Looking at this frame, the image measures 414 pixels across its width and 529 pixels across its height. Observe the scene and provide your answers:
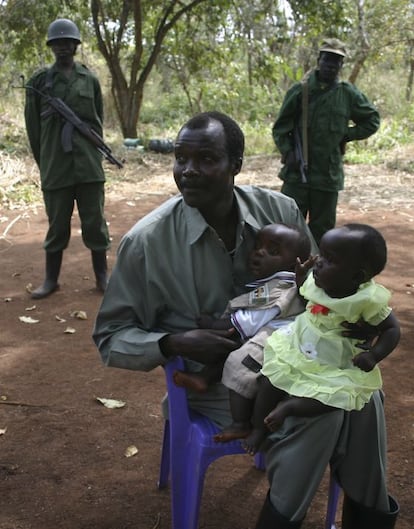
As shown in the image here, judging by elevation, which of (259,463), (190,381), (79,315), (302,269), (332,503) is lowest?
(79,315)

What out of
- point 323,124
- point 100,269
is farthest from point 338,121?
point 100,269

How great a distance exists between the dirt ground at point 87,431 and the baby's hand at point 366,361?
98cm

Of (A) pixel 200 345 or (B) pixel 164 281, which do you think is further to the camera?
(B) pixel 164 281

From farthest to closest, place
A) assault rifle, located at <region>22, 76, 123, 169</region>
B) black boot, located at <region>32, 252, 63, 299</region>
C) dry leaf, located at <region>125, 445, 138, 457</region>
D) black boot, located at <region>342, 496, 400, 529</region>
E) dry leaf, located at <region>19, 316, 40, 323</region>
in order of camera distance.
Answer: black boot, located at <region>32, 252, 63, 299</region> → assault rifle, located at <region>22, 76, 123, 169</region> → dry leaf, located at <region>19, 316, 40, 323</region> → dry leaf, located at <region>125, 445, 138, 457</region> → black boot, located at <region>342, 496, 400, 529</region>

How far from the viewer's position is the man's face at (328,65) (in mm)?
4668

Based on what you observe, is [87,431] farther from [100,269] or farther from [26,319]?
[100,269]

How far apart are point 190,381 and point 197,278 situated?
1.19 ft

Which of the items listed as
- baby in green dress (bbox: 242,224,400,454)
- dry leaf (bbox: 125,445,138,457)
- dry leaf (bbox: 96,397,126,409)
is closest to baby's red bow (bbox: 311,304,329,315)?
baby in green dress (bbox: 242,224,400,454)

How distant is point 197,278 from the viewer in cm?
216

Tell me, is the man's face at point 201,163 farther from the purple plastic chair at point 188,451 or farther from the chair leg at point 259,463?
the chair leg at point 259,463

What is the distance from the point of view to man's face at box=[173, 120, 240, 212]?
2043 mm

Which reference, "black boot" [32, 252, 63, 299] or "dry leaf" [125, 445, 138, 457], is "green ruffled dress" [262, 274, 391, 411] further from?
"black boot" [32, 252, 63, 299]

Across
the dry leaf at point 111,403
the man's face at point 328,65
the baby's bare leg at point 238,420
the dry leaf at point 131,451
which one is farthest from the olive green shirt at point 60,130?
the baby's bare leg at point 238,420

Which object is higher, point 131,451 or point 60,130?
point 60,130
